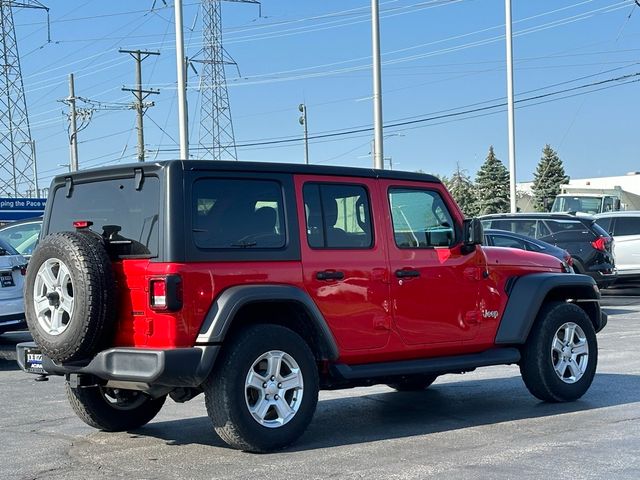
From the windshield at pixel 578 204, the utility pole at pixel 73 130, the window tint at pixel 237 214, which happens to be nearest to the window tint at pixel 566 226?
the window tint at pixel 237 214

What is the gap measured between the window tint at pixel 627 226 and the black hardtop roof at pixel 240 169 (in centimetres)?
1522

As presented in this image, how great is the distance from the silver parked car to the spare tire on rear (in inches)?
201

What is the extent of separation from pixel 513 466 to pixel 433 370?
1530 mm

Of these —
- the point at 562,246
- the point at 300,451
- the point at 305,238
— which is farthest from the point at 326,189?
the point at 562,246

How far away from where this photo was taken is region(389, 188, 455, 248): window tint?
7.81 meters

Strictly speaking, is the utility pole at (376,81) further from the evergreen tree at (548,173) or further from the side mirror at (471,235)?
the evergreen tree at (548,173)

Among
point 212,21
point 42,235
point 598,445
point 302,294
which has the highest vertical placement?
point 212,21

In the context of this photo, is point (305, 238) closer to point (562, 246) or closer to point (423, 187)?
point (423, 187)

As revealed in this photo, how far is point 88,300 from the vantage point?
21.0ft

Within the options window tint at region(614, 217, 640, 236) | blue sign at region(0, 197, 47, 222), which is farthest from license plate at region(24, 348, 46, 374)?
blue sign at region(0, 197, 47, 222)

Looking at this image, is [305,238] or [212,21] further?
[212,21]

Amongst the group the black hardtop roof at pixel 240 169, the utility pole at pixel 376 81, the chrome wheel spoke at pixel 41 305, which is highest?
the utility pole at pixel 376 81

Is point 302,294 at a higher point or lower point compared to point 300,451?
higher

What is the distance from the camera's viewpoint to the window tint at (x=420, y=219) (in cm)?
781
